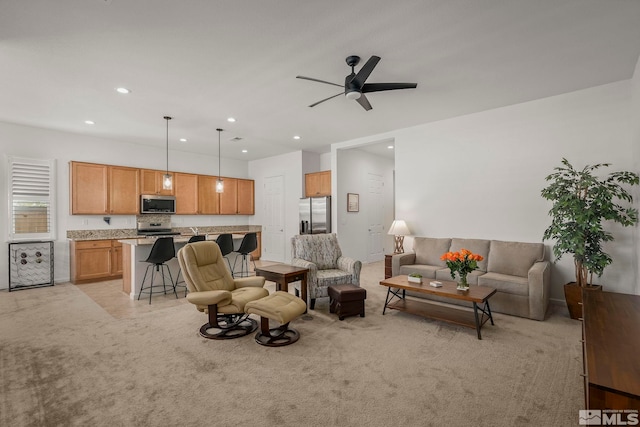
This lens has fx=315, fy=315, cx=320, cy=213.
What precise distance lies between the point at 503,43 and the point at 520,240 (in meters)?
2.79

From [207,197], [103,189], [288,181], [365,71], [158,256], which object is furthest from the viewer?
[288,181]

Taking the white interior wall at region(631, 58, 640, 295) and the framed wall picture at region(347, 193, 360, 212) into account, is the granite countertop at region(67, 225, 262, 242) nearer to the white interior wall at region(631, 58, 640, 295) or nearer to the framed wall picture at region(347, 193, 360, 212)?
the framed wall picture at region(347, 193, 360, 212)

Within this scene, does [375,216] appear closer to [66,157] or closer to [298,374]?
[298,374]

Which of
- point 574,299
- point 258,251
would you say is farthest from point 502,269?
point 258,251

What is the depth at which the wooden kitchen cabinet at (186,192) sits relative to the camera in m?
7.43

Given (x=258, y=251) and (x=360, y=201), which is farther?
(x=258, y=251)

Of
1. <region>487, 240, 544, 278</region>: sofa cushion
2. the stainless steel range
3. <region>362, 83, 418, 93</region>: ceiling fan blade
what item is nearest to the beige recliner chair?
<region>362, 83, 418, 93</region>: ceiling fan blade

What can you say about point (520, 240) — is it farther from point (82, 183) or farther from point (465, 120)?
point (82, 183)

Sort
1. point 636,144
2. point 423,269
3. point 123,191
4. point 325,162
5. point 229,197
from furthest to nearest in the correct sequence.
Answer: point 229,197 < point 325,162 < point 123,191 < point 423,269 < point 636,144

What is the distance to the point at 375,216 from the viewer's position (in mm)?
8125

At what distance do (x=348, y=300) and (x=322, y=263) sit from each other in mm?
974

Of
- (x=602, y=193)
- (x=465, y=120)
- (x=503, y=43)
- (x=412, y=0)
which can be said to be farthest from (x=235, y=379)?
(x=465, y=120)

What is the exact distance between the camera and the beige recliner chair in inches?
123

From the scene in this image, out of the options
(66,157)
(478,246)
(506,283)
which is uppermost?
(66,157)
